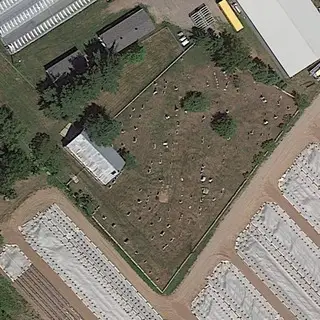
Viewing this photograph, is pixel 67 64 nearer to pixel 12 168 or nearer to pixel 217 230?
pixel 12 168

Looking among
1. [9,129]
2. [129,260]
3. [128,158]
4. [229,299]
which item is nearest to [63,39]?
[9,129]

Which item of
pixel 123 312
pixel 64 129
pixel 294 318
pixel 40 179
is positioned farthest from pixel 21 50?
pixel 294 318

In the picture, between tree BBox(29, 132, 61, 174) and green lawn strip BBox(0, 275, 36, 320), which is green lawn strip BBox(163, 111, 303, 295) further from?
tree BBox(29, 132, 61, 174)

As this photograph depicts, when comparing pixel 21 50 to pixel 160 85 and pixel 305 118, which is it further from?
pixel 305 118

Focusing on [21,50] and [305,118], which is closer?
[21,50]

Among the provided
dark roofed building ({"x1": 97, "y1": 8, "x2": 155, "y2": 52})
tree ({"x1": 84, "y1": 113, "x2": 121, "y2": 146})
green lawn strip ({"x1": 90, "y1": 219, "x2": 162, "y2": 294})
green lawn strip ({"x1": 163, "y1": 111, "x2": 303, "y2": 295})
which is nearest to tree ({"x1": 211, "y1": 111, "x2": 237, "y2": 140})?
green lawn strip ({"x1": 163, "y1": 111, "x2": 303, "y2": 295})
